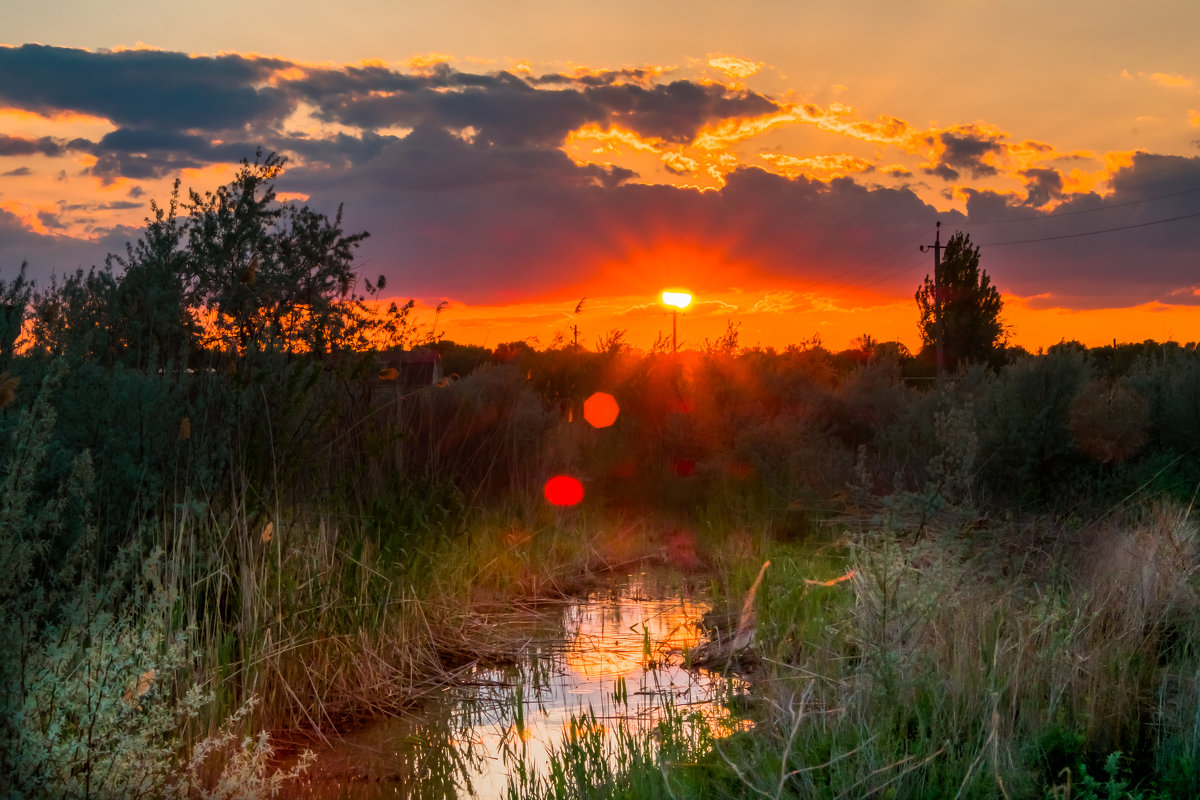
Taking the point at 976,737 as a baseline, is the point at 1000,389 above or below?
above

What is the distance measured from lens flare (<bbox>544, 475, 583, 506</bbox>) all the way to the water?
3.08m

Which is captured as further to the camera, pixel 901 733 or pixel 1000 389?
pixel 1000 389

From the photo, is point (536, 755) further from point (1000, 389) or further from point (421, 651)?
point (1000, 389)

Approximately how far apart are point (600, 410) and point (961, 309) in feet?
107

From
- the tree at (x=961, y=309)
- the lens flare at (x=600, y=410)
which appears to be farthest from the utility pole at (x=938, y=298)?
the lens flare at (x=600, y=410)

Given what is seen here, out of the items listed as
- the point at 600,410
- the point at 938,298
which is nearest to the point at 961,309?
the point at 938,298

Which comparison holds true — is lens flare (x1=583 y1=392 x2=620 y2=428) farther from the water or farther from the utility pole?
the utility pole

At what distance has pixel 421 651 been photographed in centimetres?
680

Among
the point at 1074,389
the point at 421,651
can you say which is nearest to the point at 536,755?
the point at 421,651

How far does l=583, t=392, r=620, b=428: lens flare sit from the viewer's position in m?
15.7

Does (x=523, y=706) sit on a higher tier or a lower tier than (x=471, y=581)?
lower

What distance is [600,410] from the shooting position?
1616 cm

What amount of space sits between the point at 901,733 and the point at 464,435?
21.1 ft

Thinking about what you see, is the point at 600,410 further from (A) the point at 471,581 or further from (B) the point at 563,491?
(A) the point at 471,581
